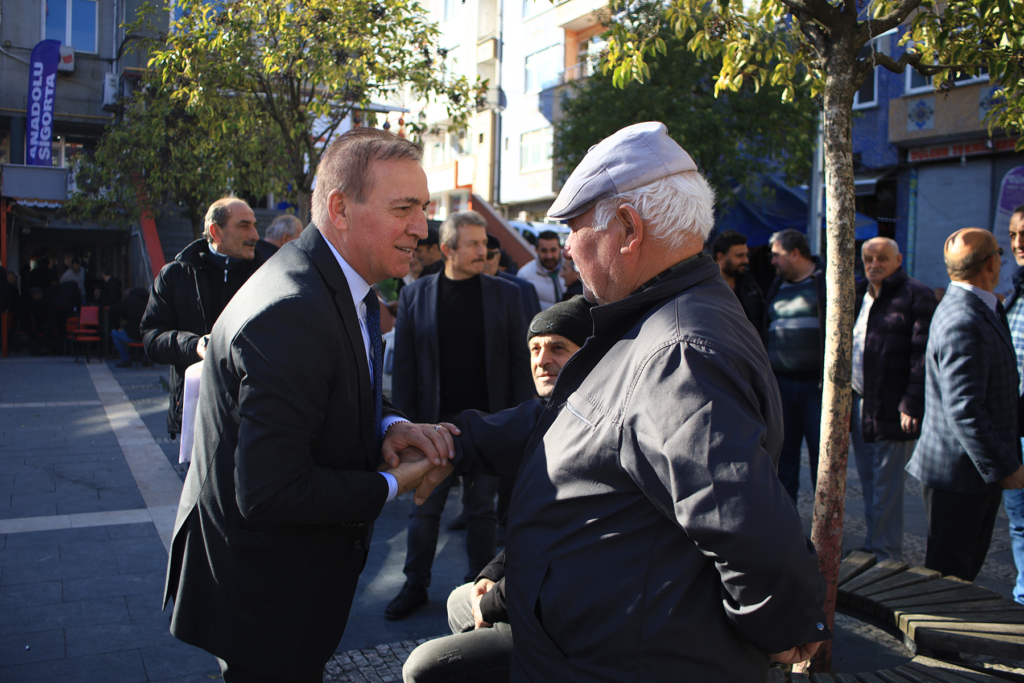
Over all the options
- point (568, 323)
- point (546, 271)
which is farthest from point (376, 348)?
point (546, 271)

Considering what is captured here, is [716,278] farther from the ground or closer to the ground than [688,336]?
farther from the ground

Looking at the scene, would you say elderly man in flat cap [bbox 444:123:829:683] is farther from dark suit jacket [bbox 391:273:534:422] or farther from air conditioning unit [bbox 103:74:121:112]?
air conditioning unit [bbox 103:74:121:112]

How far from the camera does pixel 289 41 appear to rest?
970cm

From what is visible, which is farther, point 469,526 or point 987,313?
point 469,526

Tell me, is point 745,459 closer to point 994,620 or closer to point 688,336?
point 688,336

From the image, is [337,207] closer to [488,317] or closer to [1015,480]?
[488,317]

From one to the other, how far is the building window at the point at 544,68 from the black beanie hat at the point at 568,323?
3254 centimetres

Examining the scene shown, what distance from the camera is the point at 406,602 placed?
4039 millimetres

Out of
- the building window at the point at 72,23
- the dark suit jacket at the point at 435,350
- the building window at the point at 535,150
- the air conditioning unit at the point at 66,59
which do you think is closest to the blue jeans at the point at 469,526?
the dark suit jacket at the point at 435,350

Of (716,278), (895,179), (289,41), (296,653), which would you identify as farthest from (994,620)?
(895,179)

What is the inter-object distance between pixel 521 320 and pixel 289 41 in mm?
6813

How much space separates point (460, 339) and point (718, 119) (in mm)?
14115

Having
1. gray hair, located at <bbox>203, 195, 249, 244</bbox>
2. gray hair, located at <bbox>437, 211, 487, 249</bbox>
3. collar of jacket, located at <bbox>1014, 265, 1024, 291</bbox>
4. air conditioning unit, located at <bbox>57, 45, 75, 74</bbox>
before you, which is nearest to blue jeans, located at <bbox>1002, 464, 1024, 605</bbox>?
collar of jacket, located at <bbox>1014, 265, 1024, 291</bbox>

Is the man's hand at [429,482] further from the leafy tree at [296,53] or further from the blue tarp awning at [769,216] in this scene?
the blue tarp awning at [769,216]
